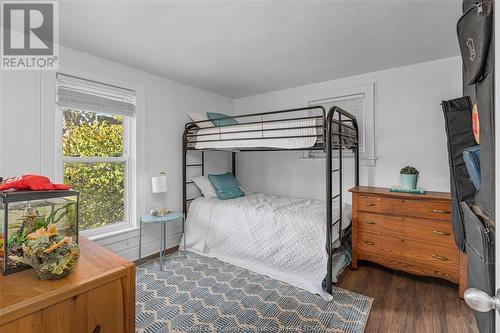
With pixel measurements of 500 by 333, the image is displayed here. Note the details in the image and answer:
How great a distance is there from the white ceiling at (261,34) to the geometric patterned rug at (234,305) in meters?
2.24

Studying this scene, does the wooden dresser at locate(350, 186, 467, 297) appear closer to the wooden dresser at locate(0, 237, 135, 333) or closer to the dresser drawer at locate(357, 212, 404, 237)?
the dresser drawer at locate(357, 212, 404, 237)

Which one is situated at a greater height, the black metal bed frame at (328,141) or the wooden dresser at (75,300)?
the black metal bed frame at (328,141)

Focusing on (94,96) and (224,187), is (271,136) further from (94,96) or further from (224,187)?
(94,96)

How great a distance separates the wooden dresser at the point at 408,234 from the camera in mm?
2211

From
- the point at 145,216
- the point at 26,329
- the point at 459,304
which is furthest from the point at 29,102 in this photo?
the point at 459,304

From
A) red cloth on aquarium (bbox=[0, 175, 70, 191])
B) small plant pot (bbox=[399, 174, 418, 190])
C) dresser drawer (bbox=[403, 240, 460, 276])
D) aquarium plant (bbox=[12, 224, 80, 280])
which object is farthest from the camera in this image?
small plant pot (bbox=[399, 174, 418, 190])

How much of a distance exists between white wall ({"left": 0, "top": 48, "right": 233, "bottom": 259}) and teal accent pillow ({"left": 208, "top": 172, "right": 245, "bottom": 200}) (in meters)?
0.41

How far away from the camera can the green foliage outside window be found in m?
2.53

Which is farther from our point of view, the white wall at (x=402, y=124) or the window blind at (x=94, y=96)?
the white wall at (x=402, y=124)

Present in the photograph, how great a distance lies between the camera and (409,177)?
2594 mm

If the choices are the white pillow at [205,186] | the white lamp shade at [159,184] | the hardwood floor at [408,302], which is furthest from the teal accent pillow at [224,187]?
the hardwood floor at [408,302]

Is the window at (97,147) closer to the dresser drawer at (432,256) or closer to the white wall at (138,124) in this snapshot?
the white wall at (138,124)

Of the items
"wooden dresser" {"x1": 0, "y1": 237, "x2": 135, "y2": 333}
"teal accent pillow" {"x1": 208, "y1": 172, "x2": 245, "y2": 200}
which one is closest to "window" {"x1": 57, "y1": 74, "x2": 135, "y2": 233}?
"teal accent pillow" {"x1": 208, "y1": 172, "x2": 245, "y2": 200}

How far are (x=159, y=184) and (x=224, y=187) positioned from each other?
862 millimetres
